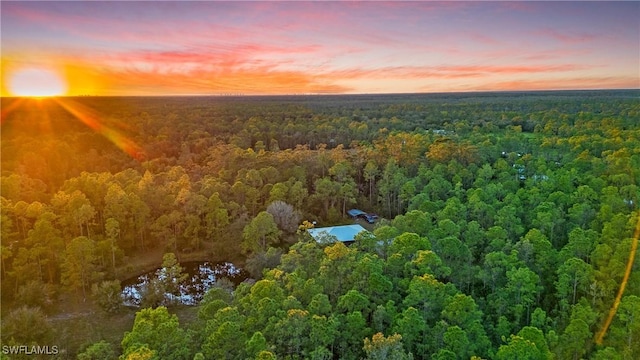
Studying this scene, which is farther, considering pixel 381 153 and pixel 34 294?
pixel 381 153

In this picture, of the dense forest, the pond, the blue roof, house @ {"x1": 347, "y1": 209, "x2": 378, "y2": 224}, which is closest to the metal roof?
house @ {"x1": 347, "y1": 209, "x2": 378, "y2": 224}

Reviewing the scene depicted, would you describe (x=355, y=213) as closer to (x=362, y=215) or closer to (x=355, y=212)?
(x=355, y=212)

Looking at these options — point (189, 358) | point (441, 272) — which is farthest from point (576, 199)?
point (189, 358)

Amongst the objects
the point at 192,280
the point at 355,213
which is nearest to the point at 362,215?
the point at 355,213

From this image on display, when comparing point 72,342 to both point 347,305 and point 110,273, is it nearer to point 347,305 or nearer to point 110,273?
point 110,273

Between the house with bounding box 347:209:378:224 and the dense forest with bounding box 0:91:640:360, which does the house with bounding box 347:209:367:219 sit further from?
the dense forest with bounding box 0:91:640:360

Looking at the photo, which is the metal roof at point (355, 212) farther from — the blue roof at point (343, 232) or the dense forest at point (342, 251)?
the blue roof at point (343, 232)

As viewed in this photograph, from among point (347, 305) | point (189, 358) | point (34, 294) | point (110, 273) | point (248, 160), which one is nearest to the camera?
point (189, 358)
